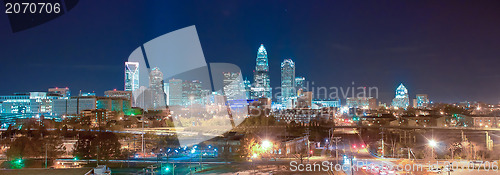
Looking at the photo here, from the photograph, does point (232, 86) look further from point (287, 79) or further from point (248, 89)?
point (287, 79)

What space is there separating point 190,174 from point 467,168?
6751 mm

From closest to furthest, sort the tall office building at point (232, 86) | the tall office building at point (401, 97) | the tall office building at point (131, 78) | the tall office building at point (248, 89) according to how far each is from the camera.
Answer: the tall office building at point (232, 86)
the tall office building at point (131, 78)
the tall office building at point (248, 89)
the tall office building at point (401, 97)

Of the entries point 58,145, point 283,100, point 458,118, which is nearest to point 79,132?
point 58,145

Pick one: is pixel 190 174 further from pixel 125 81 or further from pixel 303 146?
pixel 125 81

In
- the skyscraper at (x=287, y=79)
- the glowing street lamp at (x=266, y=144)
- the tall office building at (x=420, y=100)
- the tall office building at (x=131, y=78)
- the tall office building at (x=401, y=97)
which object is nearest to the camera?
the glowing street lamp at (x=266, y=144)

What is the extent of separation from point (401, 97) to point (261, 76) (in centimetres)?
2978

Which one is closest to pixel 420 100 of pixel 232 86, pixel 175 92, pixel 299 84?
pixel 299 84

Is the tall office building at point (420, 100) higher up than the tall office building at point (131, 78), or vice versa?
the tall office building at point (131, 78)

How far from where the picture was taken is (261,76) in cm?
6084

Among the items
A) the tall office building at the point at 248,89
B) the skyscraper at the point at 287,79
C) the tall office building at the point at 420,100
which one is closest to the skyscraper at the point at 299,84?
the skyscraper at the point at 287,79

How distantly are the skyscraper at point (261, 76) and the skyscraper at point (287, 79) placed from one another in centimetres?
474

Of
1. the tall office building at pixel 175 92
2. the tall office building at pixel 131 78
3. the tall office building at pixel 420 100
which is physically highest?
the tall office building at pixel 131 78

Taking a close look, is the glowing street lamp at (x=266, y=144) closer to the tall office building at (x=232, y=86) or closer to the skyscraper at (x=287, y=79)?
the tall office building at (x=232, y=86)

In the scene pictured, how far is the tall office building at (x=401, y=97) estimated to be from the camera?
68.6 metres
